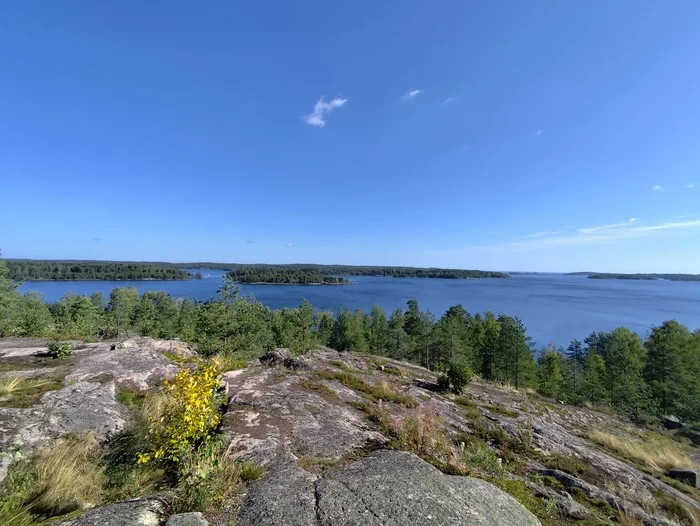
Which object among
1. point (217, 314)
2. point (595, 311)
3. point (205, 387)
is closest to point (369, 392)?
point (205, 387)

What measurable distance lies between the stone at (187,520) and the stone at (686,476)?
11563 mm

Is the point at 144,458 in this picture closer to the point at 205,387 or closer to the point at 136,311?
the point at 205,387

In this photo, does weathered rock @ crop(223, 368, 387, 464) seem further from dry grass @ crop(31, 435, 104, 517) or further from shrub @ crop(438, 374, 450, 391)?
shrub @ crop(438, 374, 450, 391)

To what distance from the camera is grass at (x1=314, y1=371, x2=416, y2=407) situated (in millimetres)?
9477

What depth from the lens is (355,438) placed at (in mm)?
6254

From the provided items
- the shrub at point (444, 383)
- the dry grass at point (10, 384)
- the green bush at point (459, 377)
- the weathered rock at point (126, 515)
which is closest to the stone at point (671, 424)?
the green bush at point (459, 377)

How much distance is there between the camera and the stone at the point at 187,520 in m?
3.16

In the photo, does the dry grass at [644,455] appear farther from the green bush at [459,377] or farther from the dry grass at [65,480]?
the dry grass at [65,480]

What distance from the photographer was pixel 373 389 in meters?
10.2

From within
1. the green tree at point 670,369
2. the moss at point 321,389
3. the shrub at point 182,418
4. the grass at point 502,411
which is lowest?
the green tree at point 670,369

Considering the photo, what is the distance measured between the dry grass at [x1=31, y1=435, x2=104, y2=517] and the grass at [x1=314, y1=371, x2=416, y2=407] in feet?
22.6

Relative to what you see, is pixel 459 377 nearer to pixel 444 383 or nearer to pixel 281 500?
pixel 444 383

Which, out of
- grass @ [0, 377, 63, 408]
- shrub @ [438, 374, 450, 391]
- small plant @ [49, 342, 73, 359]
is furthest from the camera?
shrub @ [438, 374, 450, 391]

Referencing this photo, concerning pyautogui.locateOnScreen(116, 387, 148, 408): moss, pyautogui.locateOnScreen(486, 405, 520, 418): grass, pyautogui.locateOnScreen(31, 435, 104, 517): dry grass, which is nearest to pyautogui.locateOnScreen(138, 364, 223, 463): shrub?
pyautogui.locateOnScreen(31, 435, 104, 517): dry grass
